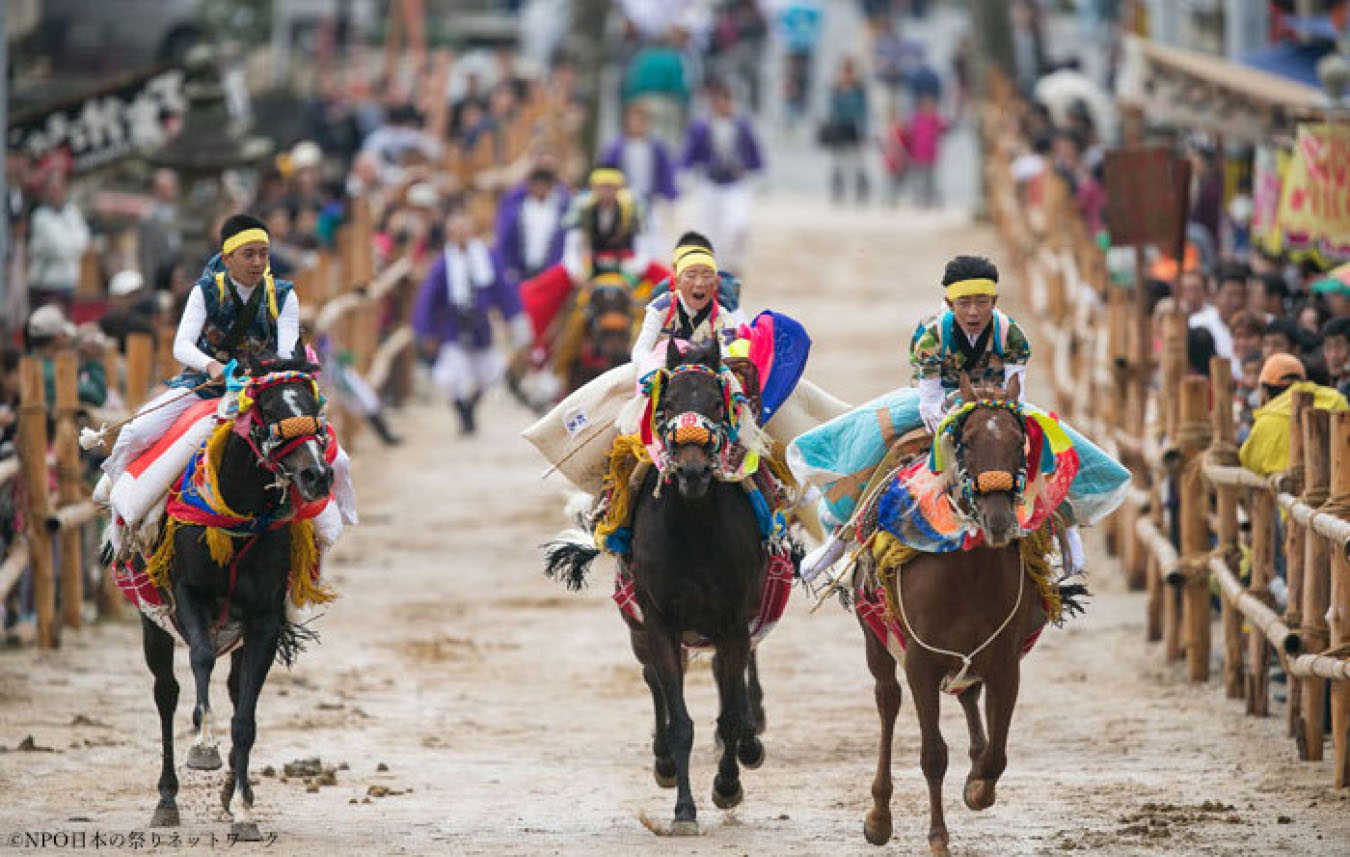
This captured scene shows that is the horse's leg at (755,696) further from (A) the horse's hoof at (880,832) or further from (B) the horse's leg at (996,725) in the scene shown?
(B) the horse's leg at (996,725)

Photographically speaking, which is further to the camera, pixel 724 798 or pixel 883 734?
pixel 724 798

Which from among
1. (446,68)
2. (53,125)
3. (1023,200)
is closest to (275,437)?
(53,125)

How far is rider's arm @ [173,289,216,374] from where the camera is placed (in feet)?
35.5

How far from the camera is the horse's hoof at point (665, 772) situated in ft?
36.4

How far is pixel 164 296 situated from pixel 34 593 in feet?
11.0

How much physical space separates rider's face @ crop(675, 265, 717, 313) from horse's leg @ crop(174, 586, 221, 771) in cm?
253

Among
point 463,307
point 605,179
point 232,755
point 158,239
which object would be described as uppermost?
point 605,179

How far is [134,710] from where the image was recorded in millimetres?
13078

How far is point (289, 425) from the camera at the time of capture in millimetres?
9922

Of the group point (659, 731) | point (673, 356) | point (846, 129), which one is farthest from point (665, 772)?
point (846, 129)

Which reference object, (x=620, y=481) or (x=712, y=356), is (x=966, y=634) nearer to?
(x=712, y=356)

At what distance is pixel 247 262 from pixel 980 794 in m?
3.76

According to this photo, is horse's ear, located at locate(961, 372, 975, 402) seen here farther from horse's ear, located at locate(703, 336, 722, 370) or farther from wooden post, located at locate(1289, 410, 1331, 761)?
wooden post, located at locate(1289, 410, 1331, 761)

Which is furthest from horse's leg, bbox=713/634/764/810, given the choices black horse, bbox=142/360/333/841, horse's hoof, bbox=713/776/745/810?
black horse, bbox=142/360/333/841
